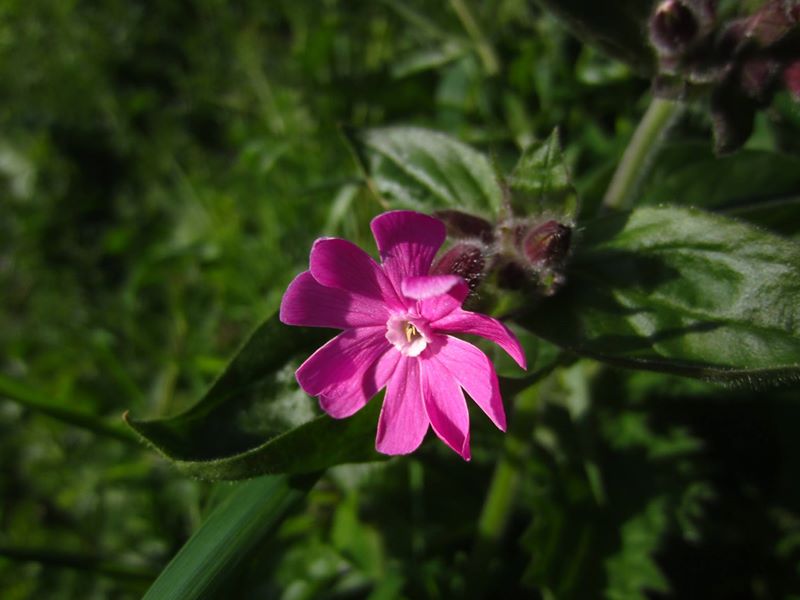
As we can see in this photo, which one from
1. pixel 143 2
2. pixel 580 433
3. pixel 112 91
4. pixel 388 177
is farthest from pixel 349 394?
pixel 143 2

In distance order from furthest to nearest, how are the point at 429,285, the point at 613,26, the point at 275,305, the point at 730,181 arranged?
the point at 275,305, the point at 730,181, the point at 613,26, the point at 429,285

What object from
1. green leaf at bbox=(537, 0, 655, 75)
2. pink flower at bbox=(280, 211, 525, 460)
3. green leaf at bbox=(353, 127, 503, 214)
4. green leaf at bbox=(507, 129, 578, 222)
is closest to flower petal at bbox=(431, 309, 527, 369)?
pink flower at bbox=(280, 211, 525, 460)

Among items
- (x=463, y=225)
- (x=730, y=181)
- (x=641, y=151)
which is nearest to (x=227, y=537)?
(x=463, y=225)

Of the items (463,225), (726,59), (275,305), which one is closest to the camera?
(463,225)

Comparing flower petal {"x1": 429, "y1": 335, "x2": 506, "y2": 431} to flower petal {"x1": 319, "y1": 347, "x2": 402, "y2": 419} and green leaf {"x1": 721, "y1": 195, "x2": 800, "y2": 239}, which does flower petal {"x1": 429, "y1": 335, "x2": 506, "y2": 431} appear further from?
green leaf {"x1": 721, "y1": 195, "x2": 800, "y2": 239}

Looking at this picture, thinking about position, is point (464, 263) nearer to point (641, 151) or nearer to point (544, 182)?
point (544, 182)

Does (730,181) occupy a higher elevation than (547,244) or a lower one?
lower

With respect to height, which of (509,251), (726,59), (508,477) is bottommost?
(508,477)
